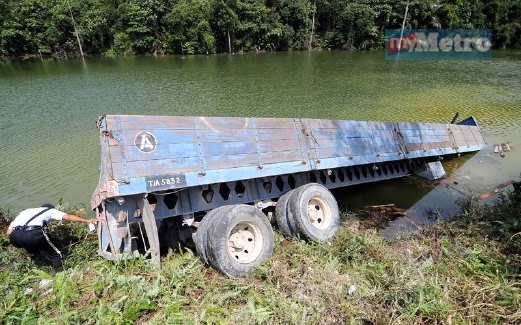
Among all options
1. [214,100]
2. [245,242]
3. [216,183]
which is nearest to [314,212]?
[245,242]

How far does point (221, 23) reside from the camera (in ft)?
149

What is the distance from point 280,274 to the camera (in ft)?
17.7

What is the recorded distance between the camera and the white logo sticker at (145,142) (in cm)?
534

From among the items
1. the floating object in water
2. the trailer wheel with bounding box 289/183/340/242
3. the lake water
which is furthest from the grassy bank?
the lake water

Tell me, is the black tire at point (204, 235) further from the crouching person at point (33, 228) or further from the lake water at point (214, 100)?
the lake water at point (214, 100)

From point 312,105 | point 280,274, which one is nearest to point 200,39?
point 312,105

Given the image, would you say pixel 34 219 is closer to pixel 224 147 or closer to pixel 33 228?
pixel 33 228

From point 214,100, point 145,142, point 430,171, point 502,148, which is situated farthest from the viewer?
point 214,100

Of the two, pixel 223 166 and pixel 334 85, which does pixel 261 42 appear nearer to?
pixel 334 85

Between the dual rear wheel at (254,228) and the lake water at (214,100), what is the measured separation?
3.42m

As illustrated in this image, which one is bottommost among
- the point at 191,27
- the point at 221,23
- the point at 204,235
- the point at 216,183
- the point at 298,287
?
the point at 298,287
